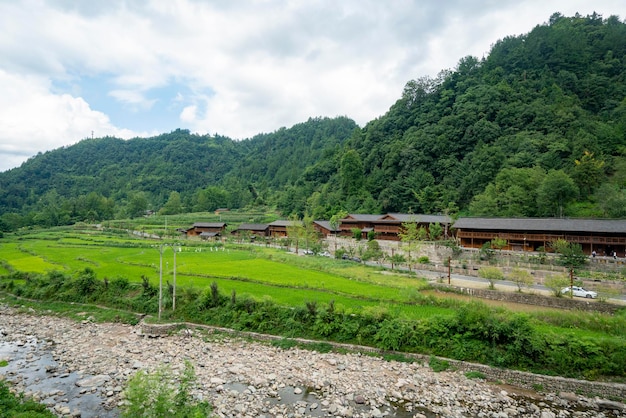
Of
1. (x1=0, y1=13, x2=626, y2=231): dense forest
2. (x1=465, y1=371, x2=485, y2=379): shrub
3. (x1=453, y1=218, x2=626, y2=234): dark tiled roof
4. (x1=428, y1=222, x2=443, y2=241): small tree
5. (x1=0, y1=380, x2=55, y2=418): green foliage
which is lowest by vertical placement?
(x1=465, y1=371, x2=485, y2=379): shrub

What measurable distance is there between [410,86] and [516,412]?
264 ft

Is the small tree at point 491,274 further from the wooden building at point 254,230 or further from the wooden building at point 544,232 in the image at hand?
the wooden building at point 254,230

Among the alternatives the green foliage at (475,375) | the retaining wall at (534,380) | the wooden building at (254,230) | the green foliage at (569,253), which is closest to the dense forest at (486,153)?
the wooden building at (254,230)

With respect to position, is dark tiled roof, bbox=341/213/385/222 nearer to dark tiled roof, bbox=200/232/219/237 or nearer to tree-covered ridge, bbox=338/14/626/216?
tree-covered ridge, bbox=338/14/626/216

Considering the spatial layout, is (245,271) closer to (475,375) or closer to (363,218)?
(475,375)

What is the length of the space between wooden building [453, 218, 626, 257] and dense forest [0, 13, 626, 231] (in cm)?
642

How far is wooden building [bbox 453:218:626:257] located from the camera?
33.2 meters

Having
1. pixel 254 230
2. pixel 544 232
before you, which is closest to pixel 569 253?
pixel 544 232

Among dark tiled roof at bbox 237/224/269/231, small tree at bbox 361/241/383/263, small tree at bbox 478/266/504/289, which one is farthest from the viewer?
Result: dark tiled roof at bbox 237/224/269/231

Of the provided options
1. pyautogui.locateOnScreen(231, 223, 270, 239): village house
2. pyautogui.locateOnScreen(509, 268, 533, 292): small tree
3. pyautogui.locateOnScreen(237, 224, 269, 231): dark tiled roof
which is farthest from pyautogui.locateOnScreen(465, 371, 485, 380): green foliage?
pyautogui.locateOnScreen(237, 224, 269, 231): dark tiled roof

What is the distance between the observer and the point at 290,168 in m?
121

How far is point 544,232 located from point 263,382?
35.6 meters

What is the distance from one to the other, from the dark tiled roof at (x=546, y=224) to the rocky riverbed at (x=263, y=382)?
87.4 ft

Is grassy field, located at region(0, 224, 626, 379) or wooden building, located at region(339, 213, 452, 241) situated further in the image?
wooden building, located at region(339, 213, 452, 241)
